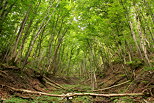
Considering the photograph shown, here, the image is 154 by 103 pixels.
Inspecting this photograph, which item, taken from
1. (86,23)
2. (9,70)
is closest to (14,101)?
(9,70)

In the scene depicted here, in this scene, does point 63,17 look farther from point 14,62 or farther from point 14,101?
point 14,101

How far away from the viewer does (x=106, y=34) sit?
26.6ft

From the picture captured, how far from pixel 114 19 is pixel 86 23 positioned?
2.36 meters

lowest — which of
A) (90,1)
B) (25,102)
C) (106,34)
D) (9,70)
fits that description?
(25,102)

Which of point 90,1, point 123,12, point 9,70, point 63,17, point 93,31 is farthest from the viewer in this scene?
point 63,17

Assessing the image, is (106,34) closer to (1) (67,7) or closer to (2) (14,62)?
(1) (67,7)

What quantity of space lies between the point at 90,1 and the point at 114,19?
297 centimetres

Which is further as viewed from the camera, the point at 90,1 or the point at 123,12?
the point at 90,1

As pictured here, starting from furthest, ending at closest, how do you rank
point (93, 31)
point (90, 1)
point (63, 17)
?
point (63, 17)
point (90, 1)
point (93, 31)

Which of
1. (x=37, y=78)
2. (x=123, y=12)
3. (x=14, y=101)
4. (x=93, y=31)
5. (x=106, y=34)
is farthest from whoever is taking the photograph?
(x=37, y=78)

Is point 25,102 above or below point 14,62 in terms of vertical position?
below

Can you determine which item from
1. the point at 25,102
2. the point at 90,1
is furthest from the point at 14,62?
the point at 90,1

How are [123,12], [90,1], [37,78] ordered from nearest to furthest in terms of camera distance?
A: [123,12]
[90,1]
[37,78]

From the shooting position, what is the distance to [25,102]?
4.59 metres
